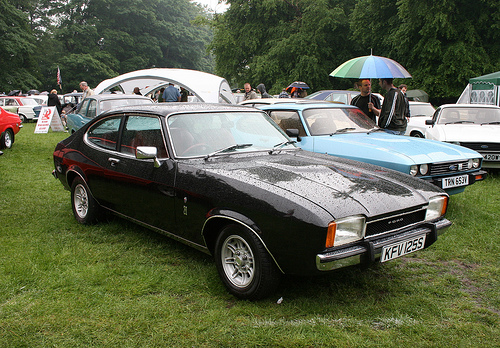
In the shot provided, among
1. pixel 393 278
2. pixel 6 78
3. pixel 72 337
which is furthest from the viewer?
pixel 6 78

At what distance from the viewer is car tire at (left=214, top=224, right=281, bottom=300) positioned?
10.8 feet

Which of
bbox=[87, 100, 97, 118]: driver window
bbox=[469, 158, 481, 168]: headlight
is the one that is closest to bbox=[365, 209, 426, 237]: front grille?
bbox=[469, 158, 481, 168]: headlight

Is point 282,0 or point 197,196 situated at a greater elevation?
point 282,0

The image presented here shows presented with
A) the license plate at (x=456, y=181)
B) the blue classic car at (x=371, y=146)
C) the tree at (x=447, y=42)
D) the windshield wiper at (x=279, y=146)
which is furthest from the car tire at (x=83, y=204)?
the tree at (x=447, y=42)

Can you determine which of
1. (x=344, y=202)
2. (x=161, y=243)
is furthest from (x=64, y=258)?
(x=344, y=202)

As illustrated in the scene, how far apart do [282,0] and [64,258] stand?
32056mm

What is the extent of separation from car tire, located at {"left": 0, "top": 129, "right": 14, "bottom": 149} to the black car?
8319 mm

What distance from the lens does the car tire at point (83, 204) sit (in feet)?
17.3

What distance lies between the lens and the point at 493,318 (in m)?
3.27

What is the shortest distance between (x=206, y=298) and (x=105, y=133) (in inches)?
98.4

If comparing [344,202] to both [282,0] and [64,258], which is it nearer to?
[64,258]

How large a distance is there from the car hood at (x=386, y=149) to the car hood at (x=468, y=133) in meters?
2.43

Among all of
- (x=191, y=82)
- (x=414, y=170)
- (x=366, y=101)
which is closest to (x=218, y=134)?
(x=414, y=170)

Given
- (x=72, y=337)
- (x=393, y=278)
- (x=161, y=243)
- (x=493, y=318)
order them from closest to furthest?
(x=72, y=337)
(x=493, y=318)
(x=393, y=278)
(x=161, y=243)
